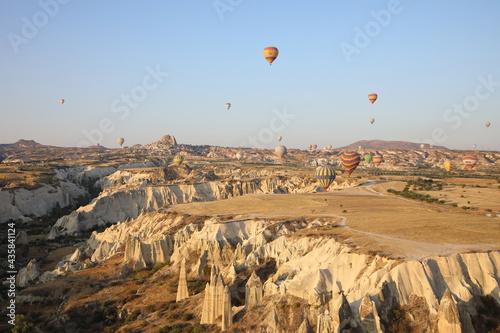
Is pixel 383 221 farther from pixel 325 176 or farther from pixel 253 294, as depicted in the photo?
pixel 325 176

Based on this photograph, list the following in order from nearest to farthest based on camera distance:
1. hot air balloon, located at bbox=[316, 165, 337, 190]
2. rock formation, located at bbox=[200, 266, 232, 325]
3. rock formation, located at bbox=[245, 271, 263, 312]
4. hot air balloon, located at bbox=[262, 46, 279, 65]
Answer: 1. rock formation, located at bbox=[245, 271, 263, 312]
2. rock formation, located at bbox=[200, 266, 232, 325]
3. hot air balloon, located at bbox=[316, 165, 337, 190]
4. hot air balloon, located at bbox=[262, 46, 279, 65]

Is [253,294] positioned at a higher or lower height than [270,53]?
lower

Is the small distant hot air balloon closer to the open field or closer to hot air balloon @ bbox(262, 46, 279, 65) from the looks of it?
hot air balloon @ bbox(262, 46, 279, 65)

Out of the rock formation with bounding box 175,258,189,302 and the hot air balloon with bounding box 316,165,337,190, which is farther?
the hot air balloon with bounding box 316,165,337,190

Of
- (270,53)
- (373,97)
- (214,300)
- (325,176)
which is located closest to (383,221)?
(214,300)

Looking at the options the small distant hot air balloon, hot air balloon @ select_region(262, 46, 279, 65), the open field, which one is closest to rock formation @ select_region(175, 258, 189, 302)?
the open field

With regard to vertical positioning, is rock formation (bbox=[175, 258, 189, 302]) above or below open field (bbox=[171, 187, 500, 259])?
below

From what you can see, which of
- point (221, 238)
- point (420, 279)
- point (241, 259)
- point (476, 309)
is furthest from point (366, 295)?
point (221, 238)
